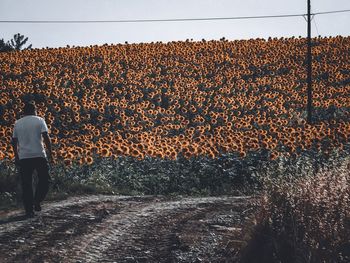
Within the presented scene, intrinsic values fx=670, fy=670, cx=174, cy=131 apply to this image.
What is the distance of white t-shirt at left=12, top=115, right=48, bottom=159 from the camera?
32.3 ft

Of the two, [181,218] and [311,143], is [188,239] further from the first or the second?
[311,143]

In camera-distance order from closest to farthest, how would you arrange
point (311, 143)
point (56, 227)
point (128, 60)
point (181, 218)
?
point (56, 227), point (181, 218), point (311, 143), point (128, 60)

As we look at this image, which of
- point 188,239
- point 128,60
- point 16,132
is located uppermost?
point 128,60

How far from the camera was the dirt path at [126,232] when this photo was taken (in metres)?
7.96

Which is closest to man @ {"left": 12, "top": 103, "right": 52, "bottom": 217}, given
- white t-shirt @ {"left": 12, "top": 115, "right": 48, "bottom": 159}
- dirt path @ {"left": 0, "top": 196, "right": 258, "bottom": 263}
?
white t-shirt @ {"left": 12, "top": 115, "right": 48, "bottom": 159}

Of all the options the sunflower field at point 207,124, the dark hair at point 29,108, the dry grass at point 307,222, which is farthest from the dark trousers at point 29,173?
the dry grass at point 307,222

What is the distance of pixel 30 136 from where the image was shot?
9.86 meters

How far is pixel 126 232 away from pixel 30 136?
2.12m

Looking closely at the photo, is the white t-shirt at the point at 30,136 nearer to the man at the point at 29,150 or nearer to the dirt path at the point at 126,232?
the man at the point at 29,150

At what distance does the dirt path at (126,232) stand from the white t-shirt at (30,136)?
0.94 m

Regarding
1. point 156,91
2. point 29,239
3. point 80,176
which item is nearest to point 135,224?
point 29,239

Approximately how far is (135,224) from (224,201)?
2.38 meters

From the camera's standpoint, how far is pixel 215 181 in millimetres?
14734

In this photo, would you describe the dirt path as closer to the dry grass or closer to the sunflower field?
the dry grass
